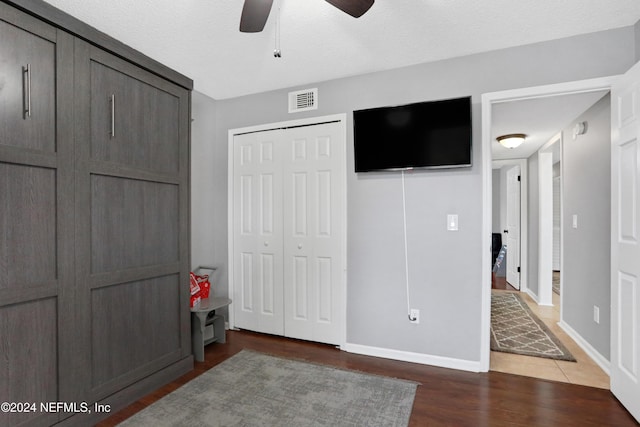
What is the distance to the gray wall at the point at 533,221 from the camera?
15.5 ft

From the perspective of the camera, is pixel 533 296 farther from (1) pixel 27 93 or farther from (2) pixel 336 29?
(1) pixel 27 93

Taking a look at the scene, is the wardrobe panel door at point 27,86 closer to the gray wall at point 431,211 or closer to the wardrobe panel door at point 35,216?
the wardrobe panel door at point 35,216

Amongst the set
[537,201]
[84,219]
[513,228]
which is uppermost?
[537,201]

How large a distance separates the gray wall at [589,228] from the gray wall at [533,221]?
45.5 inches

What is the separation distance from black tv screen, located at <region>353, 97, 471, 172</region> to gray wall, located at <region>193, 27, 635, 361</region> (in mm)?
112

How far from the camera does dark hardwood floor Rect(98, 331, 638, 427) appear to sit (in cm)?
198

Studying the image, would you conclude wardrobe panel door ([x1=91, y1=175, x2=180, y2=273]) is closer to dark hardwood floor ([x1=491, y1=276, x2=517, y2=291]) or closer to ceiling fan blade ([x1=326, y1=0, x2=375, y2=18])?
ceiling fan blade ([x1=326, y1=0, x2=375, y2=18])

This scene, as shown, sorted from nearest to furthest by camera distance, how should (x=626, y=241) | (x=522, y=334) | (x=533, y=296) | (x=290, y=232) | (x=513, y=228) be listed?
1. (x=626, y=241)
2. (x=290, y=232)
3. (x=522, y=334)
4. (x=533, y=296)
5. (x=513, y=228)

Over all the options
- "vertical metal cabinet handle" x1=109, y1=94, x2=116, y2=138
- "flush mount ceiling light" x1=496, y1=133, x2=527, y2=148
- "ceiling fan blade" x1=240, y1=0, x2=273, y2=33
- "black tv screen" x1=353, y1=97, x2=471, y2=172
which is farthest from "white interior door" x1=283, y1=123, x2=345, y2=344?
"flush mount ceiling light" x1=496, y1=133, x2=527, y2=148

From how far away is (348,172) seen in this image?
9.92 feet

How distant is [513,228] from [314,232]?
4221 millimetres

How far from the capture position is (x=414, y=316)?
2.77 m

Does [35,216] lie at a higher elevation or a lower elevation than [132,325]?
higher

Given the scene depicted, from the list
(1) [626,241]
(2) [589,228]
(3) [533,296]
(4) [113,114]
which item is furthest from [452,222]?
(3) [533,296]
